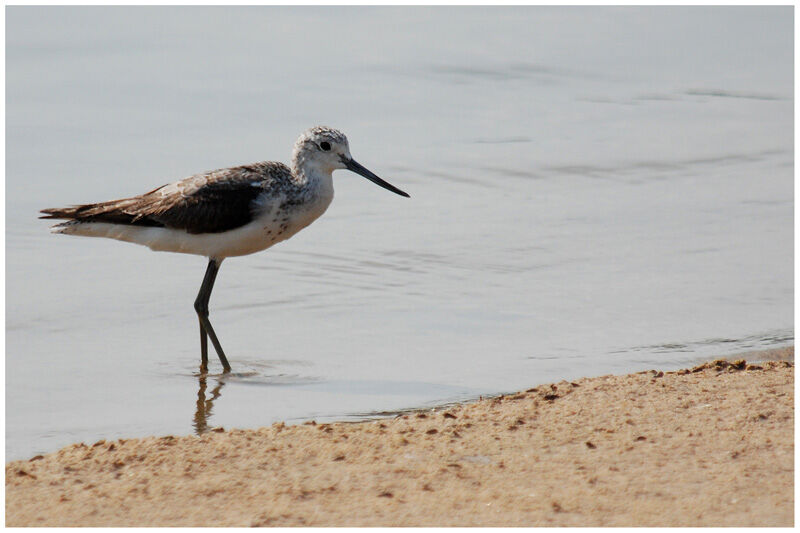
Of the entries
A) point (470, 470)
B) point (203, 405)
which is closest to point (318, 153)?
point (203, 405)

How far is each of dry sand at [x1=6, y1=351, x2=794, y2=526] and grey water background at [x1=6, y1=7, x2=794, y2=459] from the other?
0.95m

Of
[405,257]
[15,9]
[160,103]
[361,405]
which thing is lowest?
[361,405]

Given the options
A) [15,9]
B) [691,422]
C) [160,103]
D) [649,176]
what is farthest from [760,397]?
[15,9]

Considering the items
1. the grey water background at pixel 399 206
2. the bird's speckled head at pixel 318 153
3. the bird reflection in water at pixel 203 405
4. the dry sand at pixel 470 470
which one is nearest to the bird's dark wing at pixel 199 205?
the bird's speckled head at pixel 318 153

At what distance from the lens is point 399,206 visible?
10.4 metres

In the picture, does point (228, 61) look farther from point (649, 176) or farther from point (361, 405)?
point (361, 405)

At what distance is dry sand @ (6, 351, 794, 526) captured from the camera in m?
4.52

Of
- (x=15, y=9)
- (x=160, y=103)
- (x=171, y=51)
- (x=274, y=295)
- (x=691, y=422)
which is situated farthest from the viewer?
(x=15, y=9)

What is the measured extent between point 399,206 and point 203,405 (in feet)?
13.4

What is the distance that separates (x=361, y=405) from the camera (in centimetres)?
650

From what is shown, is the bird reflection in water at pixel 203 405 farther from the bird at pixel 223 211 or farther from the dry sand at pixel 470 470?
the dry sand at pixel 470 470

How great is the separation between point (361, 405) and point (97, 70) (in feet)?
28.7

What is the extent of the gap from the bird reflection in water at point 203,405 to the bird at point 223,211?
17.4 inches

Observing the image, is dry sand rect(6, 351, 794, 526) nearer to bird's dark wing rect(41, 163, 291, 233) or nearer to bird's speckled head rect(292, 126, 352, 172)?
bird's dark wing rect(41, 163, 291, 233)
